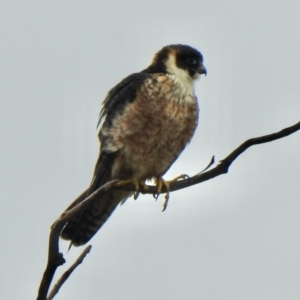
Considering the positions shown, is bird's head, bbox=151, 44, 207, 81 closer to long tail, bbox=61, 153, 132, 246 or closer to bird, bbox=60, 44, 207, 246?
bird, bbox=60, 44, 207, 246

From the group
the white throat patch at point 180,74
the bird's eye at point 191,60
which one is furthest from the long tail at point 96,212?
the bird's eye at point 191,60

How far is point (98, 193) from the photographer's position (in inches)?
124

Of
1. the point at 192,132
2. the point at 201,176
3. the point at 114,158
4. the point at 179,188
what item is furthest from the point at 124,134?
the point at 201,176

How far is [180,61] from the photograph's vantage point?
5.81m

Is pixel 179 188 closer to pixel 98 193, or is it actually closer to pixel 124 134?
pixel 98 193

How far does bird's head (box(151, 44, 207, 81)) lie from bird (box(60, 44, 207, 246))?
0.27 metres

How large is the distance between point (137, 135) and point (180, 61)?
102 cm

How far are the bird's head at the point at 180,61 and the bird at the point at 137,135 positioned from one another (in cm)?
27

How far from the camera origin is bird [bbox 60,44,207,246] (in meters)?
5.05

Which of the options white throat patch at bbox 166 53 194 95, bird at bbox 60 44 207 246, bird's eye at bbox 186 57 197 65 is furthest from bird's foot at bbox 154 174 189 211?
bird's eye at bbox 186 57 197 65

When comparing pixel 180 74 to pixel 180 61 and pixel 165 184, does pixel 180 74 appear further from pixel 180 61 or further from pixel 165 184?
pixel 165 184

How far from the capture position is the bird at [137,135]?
505 cm

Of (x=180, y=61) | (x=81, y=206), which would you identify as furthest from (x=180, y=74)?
(x=81, y=206)

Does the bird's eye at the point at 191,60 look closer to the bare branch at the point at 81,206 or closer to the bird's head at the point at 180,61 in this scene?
the bird's head at the point at 180,61
